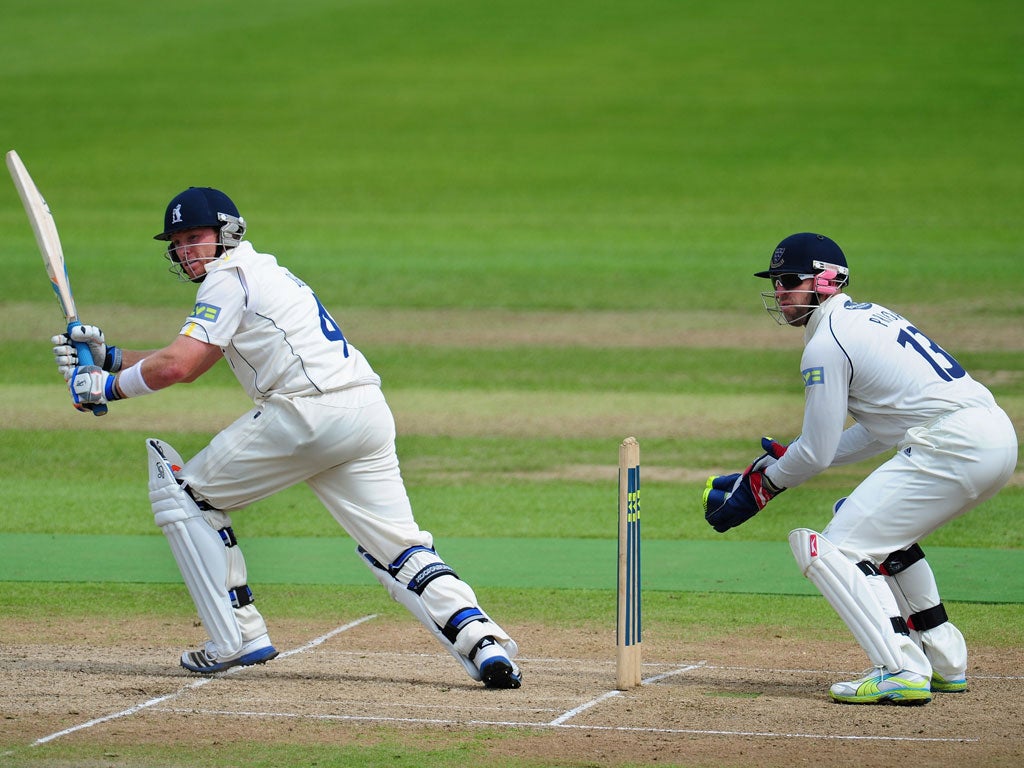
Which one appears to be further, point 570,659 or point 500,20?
point 500,20

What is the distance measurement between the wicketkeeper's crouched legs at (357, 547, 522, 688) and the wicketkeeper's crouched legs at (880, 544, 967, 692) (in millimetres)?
1623

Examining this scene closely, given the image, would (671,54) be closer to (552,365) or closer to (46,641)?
(552,365)

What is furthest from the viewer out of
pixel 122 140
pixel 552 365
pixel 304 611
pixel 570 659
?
pixel 122 140

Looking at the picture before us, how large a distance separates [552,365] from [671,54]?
2433 centimetres

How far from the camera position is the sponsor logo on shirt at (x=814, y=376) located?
605 cm

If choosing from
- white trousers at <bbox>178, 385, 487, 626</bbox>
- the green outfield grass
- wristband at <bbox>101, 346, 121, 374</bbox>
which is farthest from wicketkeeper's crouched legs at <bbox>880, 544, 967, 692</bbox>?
wristband at <bbox>101, 346, 121, 374</bbox>

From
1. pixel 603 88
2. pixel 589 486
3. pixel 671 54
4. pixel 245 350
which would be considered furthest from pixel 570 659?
pixel 671 54

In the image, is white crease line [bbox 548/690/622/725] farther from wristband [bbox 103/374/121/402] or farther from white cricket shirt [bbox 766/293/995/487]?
wristband [bbox 103/374/121/402]

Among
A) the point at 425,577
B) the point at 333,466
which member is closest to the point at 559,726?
the point at 425,577

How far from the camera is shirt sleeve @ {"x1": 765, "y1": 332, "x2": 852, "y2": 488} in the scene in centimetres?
604

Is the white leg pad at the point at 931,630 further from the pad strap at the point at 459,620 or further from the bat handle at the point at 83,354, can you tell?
the bat handle at the point at 83,354

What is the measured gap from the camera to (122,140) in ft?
112

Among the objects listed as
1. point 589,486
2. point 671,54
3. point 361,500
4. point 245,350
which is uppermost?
point 671,54

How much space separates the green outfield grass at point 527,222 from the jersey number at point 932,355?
1791 millimetres
